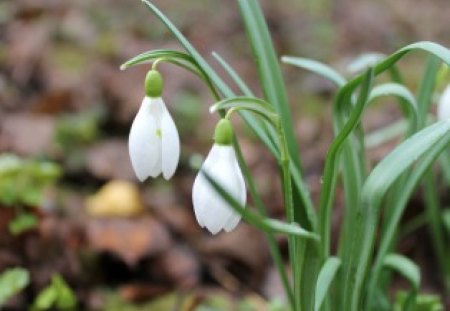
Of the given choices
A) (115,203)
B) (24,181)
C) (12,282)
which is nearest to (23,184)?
(24,181)

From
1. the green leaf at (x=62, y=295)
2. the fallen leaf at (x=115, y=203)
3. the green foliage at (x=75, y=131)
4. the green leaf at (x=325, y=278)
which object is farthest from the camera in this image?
the green foliage at (x=75, y=131)

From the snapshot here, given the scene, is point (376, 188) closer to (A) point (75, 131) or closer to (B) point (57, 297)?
(B) point (57, 297)

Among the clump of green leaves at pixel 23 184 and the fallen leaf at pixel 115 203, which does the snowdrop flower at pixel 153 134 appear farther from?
the fallen leaf at pixel 115 203

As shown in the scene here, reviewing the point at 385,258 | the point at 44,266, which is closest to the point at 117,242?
the point at 44,266

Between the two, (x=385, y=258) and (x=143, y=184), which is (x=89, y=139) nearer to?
(x=143, y=184)

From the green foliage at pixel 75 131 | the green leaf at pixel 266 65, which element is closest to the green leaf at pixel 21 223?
the green foliage at pixel 75 131

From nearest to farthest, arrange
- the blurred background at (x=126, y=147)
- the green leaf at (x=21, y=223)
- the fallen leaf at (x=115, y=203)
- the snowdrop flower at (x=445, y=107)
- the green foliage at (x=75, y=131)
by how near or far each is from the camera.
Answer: the snowdrop flower at (x=445, y=107) → the green leaf at (x=21, y=223) → the blurred background at (x=126, y=147) → the fallen leaf at (x=115, y=203) → the green foliage at (x=75, y=131)
